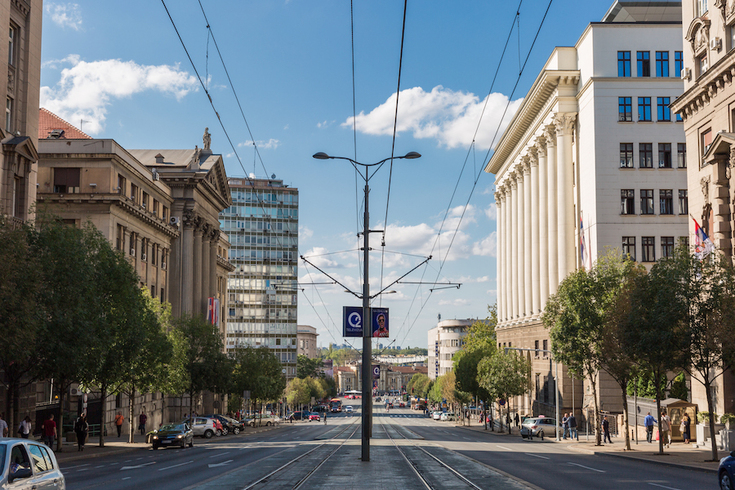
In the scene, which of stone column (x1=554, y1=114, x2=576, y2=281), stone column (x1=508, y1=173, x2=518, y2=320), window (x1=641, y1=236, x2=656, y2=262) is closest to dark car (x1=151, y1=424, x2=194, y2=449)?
stone column (x1=554, y1=114, x2=576, y2=281)

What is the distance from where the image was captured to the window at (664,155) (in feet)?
191

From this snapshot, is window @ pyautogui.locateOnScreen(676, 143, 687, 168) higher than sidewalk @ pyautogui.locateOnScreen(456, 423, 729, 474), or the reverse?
window @ pyautogui.locateOnScreen(676, 143, 687, 168)

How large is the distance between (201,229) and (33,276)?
53123mm

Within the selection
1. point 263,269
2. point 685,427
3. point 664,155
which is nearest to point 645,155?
point 664,155

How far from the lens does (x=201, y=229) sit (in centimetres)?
8025

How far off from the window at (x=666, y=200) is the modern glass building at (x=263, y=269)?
9259 cm

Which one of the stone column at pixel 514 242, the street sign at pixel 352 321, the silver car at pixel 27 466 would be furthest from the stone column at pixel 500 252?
the silver car at pixel 27 466

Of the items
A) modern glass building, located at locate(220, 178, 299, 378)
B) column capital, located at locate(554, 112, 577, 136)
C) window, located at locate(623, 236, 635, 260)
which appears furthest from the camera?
modern glass building, located at locate(220, 178, 299, 378)

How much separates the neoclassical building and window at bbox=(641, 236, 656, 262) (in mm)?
95

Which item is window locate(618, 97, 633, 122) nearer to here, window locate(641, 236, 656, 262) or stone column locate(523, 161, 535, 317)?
window locate(641, 236, 656, 262)

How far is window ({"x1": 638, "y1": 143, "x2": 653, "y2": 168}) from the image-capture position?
190 ft

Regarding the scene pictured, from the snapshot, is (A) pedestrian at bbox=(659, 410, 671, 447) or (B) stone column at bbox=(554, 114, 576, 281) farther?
(B) stone column at bbox=(554, 114, 576, 281)

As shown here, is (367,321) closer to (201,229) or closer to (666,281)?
(666,281)

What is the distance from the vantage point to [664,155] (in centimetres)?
5834
